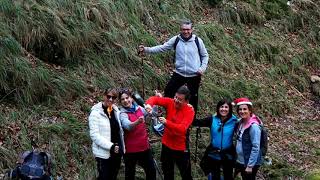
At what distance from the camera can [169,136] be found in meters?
7.30

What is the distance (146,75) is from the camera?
11.2 meters

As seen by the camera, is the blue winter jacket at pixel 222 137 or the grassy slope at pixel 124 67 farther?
the grassy slope at pixel 124 67

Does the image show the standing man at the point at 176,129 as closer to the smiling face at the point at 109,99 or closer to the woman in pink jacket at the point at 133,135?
the woman in pink jacket at the point at 133,135

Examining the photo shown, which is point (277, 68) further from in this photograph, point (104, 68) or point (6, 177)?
point (6, 177)

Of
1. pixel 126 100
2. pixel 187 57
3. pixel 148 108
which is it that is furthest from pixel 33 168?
pixel 187 57

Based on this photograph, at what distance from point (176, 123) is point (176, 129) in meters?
0.12

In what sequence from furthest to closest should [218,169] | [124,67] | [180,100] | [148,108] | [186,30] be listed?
1. [124,67]
2. [186,30]
3. [218,169]
4. [180,100]
5. [148,108]

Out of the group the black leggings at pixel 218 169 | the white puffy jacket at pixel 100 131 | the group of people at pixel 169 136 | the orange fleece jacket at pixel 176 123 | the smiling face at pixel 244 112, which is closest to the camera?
the white puffy jacket at pixel 100 131

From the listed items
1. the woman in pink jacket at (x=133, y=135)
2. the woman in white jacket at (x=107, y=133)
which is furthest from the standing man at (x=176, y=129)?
the woman in white jacket at (x=107, y=133)

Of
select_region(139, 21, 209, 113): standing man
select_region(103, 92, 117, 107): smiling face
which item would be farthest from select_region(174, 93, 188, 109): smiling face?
select_region(139, 21, 209, 113): standing man

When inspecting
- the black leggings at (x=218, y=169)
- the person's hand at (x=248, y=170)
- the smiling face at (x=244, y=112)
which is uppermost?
the smiling face at (x=244, y=112)

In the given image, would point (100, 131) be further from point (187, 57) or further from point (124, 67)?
point (124, 67)

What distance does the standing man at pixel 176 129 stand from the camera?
23.3 ft

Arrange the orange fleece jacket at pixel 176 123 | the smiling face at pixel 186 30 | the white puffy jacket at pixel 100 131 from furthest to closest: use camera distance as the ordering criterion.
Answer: the smiling face at pixel 186 30 → the orange fleece jacket at pixel 176 123 → the white puffy jacket at pixel 100 131
